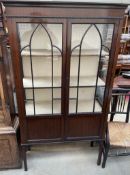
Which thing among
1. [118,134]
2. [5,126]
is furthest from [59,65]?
[118,134]

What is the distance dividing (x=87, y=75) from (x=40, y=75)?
0.43 metres

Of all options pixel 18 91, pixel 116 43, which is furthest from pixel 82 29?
pixel 18 91

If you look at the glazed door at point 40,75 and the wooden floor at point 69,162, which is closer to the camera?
the glazed door at point 40,75

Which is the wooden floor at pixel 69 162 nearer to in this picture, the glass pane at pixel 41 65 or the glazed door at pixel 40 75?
the glazed door at pixel 40 75

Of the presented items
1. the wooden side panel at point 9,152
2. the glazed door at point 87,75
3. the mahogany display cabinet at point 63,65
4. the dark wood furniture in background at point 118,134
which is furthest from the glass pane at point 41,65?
the dark wood furniture in background at point 118,134

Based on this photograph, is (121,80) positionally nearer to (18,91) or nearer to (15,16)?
(18,91)

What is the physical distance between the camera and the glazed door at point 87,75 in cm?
133

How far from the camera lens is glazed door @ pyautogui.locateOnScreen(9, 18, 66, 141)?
4.22 ft

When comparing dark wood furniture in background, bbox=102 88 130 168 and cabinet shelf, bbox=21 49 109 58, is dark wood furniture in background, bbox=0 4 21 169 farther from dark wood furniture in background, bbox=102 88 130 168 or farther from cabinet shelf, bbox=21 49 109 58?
dark wood furniture in background, bbox=102 88 130 168

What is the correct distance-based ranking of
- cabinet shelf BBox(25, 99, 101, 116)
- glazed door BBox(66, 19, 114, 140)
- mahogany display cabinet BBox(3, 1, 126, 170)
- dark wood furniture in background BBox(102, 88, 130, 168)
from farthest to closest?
dark wood furniture in background BBox(102, 88, 130, 168) → cabinet shelf BBox(25, 99, 101, 116) → glazed door BBox(66, 19, 114, 140) → mahogany display cabinet BBox(3, 1, 126, 170)

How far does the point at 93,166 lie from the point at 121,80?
1.04 metres

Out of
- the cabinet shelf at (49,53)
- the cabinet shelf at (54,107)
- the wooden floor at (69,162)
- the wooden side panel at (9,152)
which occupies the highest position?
the cabinet shelf at (49,53)

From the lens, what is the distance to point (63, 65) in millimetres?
1405

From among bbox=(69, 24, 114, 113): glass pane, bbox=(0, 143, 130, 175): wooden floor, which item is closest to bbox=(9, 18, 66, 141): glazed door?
bbox=(69, 24, 114, 113): glass pane
